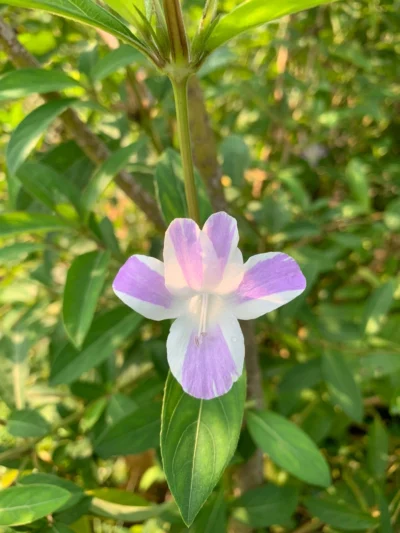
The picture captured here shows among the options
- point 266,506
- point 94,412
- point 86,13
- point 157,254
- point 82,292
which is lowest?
point 266,506

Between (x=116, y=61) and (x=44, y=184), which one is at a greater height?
(x=116, y=61)

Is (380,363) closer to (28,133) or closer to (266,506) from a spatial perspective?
(266,506)

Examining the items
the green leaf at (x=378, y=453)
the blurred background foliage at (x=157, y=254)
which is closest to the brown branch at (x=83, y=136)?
the blurred background foliage at (x=157, y=254)

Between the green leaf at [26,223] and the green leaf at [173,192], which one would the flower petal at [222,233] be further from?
the green leaf at [26,223]

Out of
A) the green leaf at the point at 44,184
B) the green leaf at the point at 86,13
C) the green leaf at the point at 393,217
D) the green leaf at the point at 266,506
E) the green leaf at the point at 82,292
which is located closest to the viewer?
the green leaf at the point at 86,13

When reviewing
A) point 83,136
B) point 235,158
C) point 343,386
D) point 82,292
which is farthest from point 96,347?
point 235,158

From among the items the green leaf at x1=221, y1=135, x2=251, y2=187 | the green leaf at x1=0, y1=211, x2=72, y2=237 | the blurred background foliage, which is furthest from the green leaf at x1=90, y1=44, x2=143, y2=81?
the green leaf at x1=221, y1=135, x2=251, y2=187
